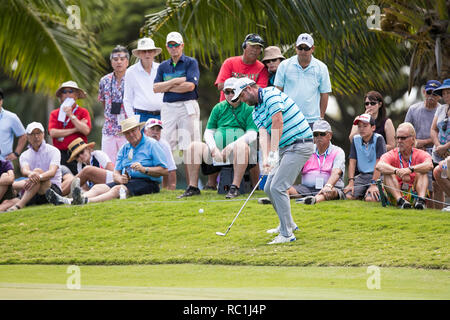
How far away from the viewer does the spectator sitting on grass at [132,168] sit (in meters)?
12.7

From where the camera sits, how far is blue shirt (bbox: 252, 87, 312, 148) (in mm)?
9094

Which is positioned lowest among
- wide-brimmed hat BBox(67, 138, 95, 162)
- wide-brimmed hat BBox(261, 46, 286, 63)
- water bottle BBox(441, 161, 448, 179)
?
water bottle BBox(441, 161, 448, 179)

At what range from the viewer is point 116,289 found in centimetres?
679

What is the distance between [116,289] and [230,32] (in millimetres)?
8425

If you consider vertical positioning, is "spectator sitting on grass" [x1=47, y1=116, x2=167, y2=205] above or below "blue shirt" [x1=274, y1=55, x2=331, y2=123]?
below

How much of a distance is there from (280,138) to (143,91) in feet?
16.0

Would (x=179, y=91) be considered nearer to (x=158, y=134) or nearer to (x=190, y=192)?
(x=158, y=134)

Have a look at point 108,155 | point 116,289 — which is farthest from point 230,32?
point 116,289

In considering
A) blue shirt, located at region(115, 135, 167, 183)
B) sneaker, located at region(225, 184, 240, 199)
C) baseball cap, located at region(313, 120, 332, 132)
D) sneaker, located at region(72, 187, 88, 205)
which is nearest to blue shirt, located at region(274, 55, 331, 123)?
baseball cap, located at region(313, 120, 332, 132)

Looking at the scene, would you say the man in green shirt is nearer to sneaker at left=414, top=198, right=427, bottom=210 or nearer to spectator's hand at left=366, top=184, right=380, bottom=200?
spectator's hand at left=366, top=184, right=380, bottom=200

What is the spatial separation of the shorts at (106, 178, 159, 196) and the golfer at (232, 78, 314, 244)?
13.1 feet

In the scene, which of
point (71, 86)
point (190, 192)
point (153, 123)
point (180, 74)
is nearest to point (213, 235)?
point (190, 192)

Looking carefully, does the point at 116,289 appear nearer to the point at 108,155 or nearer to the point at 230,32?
the point at 108,155

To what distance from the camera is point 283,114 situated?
9289 mm
